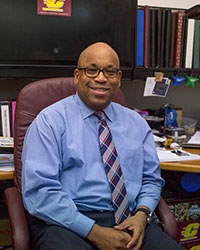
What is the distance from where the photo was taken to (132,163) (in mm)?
1257

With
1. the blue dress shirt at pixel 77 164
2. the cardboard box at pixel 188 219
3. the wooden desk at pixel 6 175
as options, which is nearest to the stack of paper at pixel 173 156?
the blue dress shirt at pixel 77 164

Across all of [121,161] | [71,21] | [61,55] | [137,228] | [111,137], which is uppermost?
[71,21]

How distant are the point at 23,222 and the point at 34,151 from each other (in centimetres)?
27

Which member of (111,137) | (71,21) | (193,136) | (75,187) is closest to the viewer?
(75,187)

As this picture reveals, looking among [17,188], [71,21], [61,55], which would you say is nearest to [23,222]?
[17,188]

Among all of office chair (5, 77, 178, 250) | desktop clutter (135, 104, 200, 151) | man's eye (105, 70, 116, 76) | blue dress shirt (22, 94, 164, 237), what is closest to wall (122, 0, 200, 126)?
desktop clutter (135, 104, 200, 151)

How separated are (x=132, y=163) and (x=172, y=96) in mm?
1094

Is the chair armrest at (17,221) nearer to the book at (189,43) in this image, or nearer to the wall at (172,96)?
the wall at (172,96)

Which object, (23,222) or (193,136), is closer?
(23,222)

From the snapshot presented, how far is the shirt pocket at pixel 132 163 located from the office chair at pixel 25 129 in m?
0.17

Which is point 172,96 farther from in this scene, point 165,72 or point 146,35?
point 146,35

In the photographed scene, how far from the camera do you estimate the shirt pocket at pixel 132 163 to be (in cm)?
123

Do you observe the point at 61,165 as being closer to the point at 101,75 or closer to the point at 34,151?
the point at 34,151

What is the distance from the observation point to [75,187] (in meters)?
1.13
